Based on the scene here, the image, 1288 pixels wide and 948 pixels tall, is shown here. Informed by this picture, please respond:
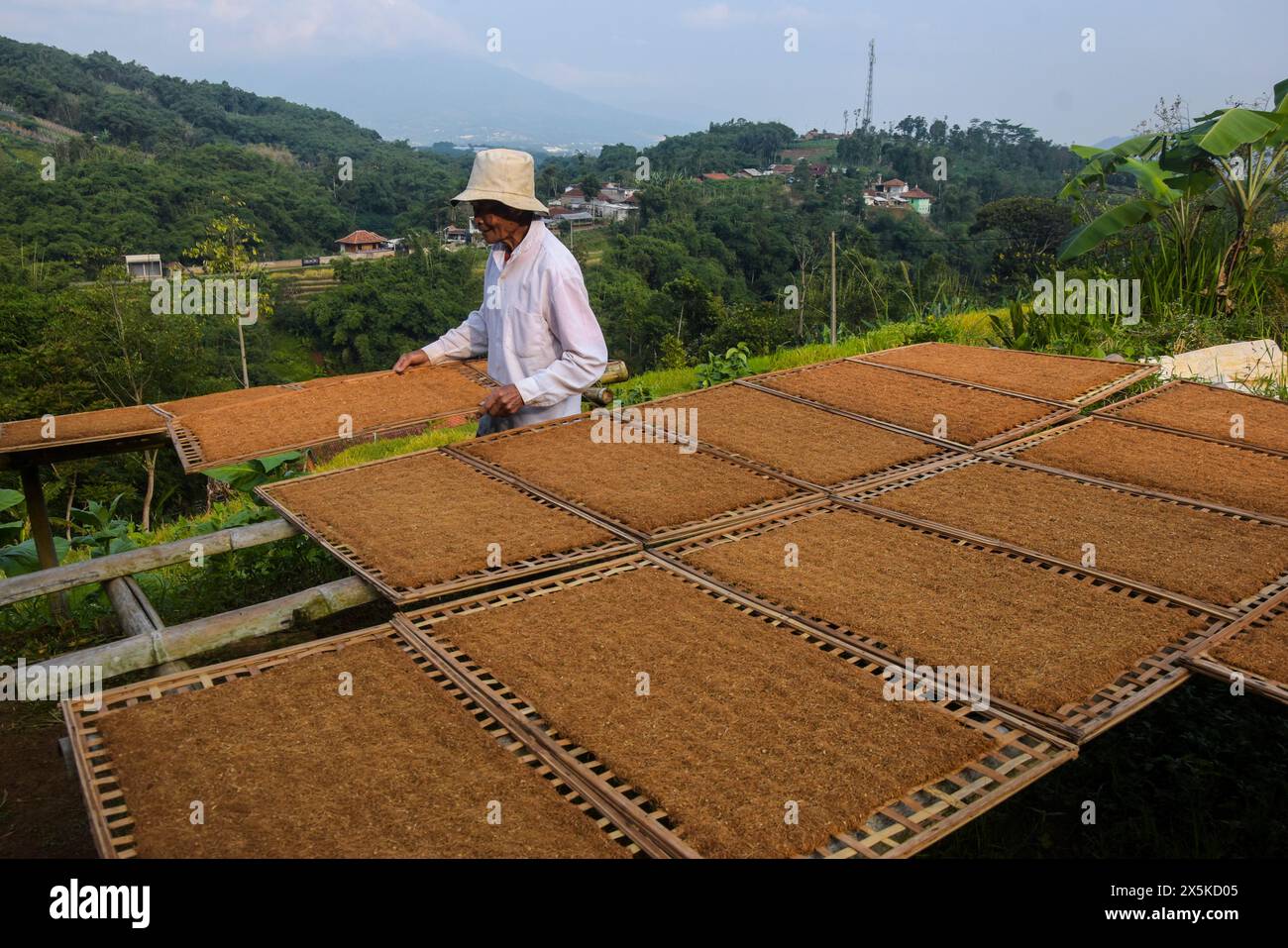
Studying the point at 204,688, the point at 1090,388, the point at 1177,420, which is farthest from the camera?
the point at 1090,388

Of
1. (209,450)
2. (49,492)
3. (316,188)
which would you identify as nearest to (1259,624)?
(209,450)

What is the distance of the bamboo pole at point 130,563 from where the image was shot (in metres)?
2.37

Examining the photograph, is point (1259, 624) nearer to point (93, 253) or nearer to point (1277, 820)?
point (1277, 820)

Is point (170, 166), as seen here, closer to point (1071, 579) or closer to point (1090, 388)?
point (1090, 388)

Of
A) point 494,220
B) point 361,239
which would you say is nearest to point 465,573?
point 494,220

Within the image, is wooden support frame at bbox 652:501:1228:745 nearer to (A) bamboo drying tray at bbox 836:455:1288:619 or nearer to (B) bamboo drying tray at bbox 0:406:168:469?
(A) bamboo drying tray at bbox 836:455:1288:619

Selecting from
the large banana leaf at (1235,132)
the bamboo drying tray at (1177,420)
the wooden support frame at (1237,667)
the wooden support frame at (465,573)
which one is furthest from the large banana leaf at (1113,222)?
the wooden support frame at (465,573)

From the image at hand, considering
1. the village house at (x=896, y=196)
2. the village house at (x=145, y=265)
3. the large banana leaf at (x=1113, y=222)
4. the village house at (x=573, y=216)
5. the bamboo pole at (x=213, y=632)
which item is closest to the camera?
the bamboo pole at (x=213, y=632)

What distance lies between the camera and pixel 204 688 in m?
1.72

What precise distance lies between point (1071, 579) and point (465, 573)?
1.37 m

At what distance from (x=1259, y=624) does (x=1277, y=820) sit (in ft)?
2.18

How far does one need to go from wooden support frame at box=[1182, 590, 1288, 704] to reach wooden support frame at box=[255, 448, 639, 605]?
1.22 m

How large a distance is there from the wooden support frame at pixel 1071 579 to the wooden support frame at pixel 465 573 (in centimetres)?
16

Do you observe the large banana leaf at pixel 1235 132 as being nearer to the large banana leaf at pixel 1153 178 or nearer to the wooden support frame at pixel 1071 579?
the large banana leaf at pixel 1153 178
